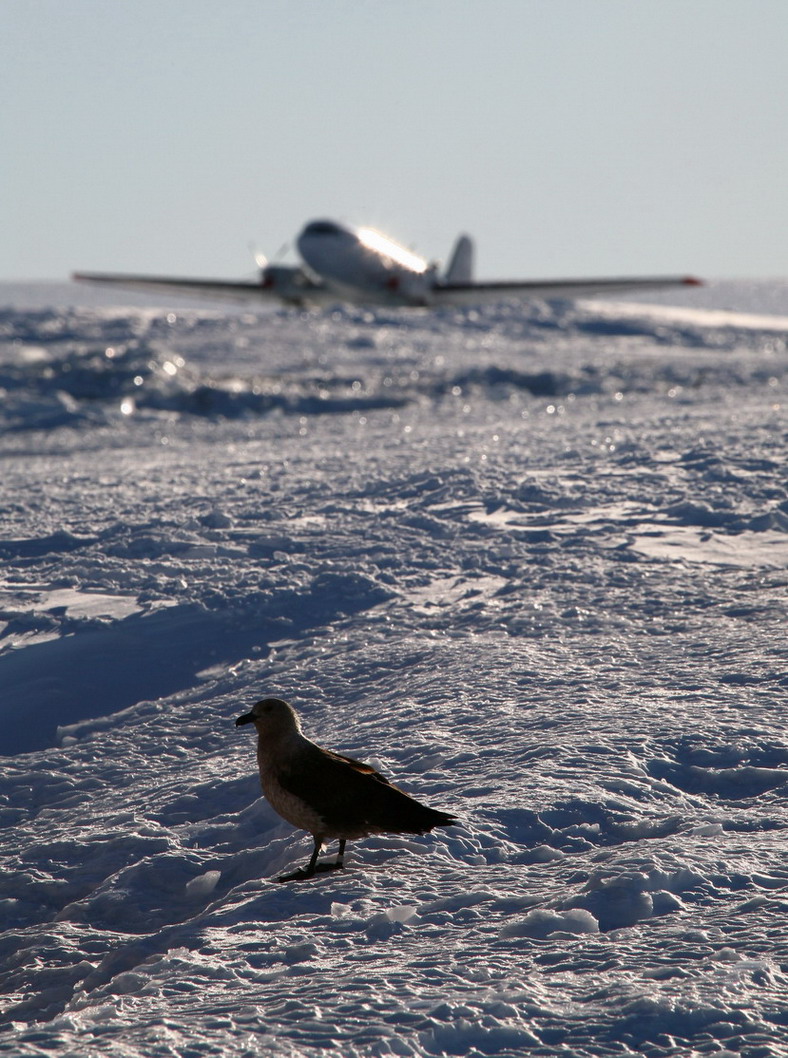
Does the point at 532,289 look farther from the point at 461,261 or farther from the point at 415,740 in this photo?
the point at 415,740

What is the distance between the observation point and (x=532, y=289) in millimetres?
31047

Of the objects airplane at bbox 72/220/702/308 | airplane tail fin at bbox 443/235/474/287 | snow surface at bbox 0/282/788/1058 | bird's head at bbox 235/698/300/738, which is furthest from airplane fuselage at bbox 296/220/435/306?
bird's head at bbox 235/698/300/738

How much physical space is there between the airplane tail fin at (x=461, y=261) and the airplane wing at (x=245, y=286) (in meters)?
14.5

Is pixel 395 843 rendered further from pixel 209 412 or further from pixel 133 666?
pixel 209 412

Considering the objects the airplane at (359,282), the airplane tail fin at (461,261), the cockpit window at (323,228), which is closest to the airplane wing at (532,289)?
the airplane at (359,282)

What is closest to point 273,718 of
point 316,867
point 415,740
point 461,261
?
point 316,867

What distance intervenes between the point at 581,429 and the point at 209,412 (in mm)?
8670

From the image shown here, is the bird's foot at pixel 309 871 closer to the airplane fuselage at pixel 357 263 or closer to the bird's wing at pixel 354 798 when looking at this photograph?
the bird's wing at pixel 354 798

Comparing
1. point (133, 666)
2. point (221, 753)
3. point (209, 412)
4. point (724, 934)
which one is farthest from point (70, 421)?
point (724, 934)

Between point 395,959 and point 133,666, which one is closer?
point 395,959

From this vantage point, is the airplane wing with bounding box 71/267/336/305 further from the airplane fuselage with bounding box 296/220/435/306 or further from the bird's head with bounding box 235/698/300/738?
the bird's head with bounding box 235/698/300/738

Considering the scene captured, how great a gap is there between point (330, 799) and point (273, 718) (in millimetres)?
365

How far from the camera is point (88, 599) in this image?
6.38 m

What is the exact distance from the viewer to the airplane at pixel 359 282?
1083 inches
